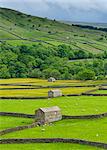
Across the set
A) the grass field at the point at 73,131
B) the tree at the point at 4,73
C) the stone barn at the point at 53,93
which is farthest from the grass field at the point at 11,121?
the tree at the point at 4,73

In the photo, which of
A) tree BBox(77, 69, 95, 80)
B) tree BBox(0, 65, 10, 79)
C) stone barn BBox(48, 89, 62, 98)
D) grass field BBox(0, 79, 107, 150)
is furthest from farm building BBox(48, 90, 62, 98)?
tree BBox(0, 65, 10, 79)

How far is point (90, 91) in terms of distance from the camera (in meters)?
99.8

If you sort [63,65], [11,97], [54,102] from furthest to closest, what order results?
[63,65], [11,97], [54,102]

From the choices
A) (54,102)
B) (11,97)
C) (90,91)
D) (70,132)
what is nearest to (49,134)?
(70,132)

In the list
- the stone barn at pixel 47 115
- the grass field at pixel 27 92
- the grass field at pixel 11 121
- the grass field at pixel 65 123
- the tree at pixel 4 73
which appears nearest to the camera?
the grass field at pixel 65 123

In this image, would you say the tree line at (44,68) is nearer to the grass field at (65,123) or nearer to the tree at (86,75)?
the tree at (86,75)

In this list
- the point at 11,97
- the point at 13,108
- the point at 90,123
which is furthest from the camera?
the point at 11,97

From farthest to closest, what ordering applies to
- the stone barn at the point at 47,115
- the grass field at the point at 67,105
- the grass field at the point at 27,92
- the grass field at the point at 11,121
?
the grass field at the point at 27,92, the grass field at the point at 67,105, the stone barn at the point at 47,115, the grass field at the point at 11,121

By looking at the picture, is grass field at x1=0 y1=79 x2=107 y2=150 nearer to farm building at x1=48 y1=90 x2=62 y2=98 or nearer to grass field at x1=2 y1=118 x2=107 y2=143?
grass field at x1=2 y1=118 x2=107 y2=143

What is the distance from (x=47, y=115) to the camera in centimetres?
6406

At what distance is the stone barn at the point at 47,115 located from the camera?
209 ft

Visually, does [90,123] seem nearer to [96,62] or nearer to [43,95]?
[43,95]

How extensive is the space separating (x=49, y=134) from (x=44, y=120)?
7.68 m

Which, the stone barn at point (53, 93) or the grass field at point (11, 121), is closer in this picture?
the grass field at point (11, 121)
